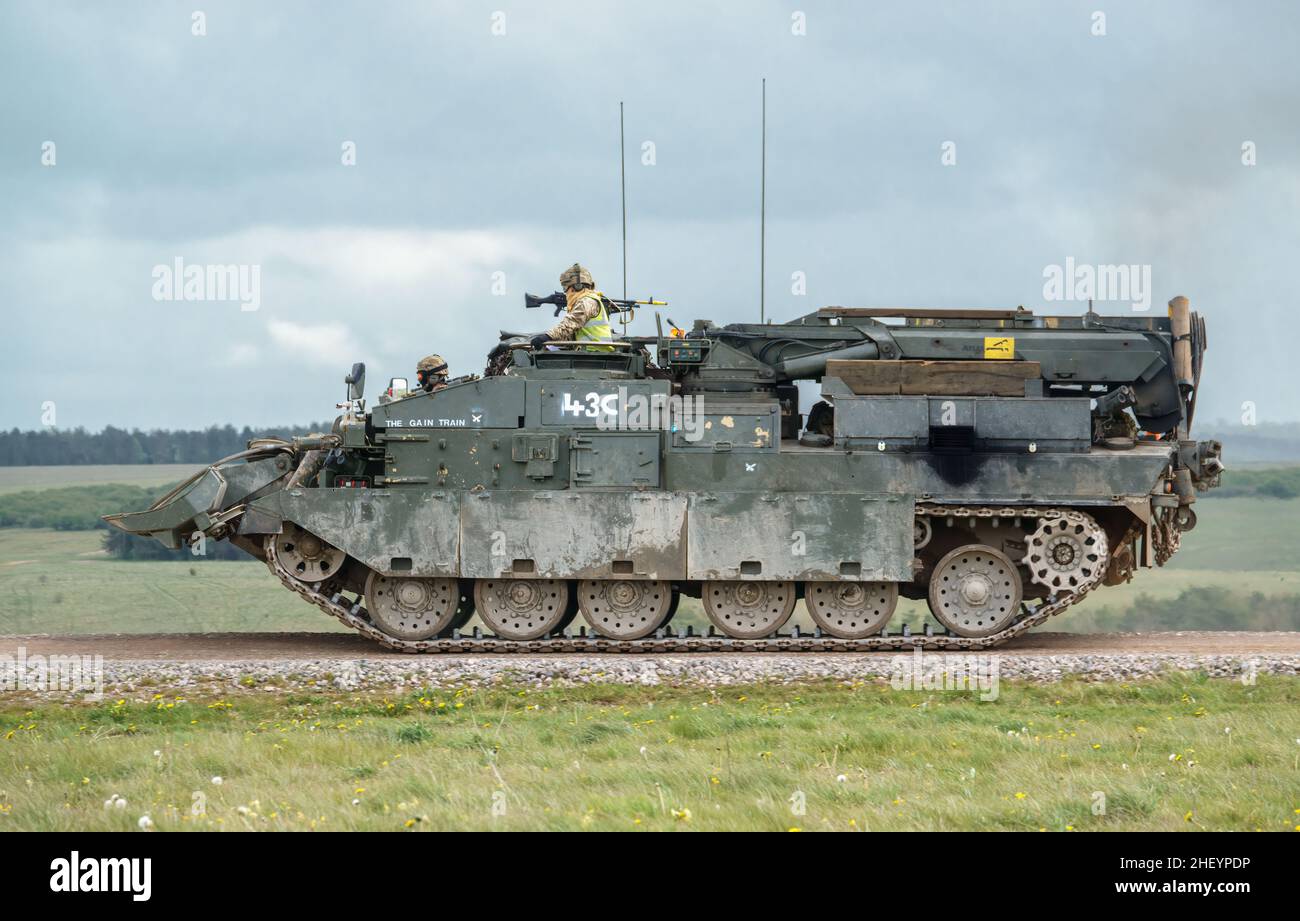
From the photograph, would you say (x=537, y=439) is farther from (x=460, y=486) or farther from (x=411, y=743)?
(x=411, y=743)

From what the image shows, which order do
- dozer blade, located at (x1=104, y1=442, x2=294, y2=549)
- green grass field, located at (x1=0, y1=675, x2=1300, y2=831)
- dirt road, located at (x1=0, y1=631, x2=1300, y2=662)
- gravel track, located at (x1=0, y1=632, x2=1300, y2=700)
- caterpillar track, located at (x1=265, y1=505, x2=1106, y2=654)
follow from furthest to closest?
dozer blade, located at (x1=104, y1=442, x2=294, y2=549), caterpillar track, located at (x1=265, y1=505, x2=1106, y2=654), dirt road, located at (x1=0, y1=631, x2=1300, y2=662), gravel track, located at (x1=0, y1=632, x2=1300, y2=700), green grass field, located at (x1=0, y1=675, x2=1300, y2=831)

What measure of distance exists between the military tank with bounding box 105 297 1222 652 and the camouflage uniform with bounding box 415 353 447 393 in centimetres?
63

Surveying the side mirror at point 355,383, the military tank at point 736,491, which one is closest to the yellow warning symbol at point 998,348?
the military tank at point 736,491

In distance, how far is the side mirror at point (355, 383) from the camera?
20625 millimetres

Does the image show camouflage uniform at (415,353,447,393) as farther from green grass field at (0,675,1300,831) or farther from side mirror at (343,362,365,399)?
green grass field at (0,675,1300,831)

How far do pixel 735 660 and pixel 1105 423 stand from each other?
638cm

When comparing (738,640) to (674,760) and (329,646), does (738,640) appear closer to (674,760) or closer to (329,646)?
(329,646)

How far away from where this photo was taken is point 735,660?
62.5 feet

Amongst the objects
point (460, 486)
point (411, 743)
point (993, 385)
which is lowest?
point (411, 743)

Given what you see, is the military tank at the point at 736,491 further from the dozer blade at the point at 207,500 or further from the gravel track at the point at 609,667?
the gravel track at the point at 609,667

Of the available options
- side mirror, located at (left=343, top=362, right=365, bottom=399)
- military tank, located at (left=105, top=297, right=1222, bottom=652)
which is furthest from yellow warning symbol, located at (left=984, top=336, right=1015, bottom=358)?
side mirror, located at (left=343, top=362, right=365, bottom=399)

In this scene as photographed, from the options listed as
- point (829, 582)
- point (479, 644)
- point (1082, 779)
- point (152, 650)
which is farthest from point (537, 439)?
point (1082, 779)

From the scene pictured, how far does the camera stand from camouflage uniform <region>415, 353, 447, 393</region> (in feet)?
69.4

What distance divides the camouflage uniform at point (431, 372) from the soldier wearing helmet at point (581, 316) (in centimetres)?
142
